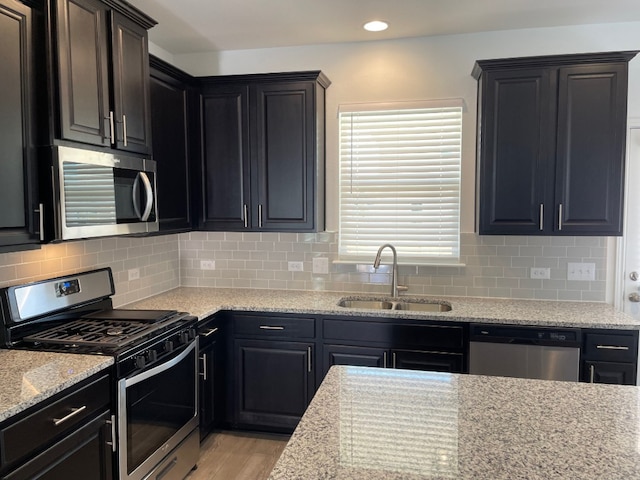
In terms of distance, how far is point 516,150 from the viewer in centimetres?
298

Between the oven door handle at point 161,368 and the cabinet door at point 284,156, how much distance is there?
104 centimetres

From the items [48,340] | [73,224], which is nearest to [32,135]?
[73,224]

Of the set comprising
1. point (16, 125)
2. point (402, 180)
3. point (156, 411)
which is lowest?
point (156, 411)

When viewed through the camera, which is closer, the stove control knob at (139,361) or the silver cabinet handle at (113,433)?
the silver cabinet handle at (113,433)

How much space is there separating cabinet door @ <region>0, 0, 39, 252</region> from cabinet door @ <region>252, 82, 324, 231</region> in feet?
5.05

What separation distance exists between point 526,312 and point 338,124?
182 centimetres

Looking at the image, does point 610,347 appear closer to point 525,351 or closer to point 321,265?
point 525,351

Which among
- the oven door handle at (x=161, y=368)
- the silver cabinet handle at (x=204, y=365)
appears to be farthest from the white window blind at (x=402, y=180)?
the oven door handle at (x=161, y=368)

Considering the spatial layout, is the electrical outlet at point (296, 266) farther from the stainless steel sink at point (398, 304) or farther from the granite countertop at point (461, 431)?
the granite countertop at point (461, 431)

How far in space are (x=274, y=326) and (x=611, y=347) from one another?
197 cm

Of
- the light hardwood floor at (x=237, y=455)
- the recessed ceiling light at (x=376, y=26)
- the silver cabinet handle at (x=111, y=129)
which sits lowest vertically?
the light hardwood floor at (x=237, y=455)

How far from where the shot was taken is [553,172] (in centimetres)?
294

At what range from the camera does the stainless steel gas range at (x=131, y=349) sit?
2117 millimetres

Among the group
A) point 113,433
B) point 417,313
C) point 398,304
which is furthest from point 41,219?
point 398,304
